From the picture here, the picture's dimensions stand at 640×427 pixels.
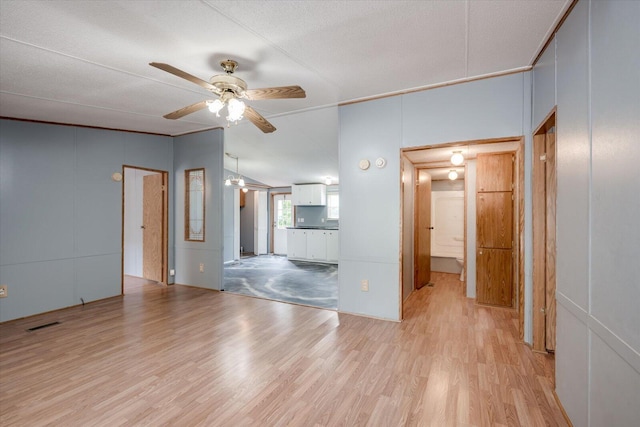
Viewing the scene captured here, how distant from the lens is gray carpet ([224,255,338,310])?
4.52m

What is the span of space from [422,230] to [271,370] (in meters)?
3.70

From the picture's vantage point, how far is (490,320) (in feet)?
11.6

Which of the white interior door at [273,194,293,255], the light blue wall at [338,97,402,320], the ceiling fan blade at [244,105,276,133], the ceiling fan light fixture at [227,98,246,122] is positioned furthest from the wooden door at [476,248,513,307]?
the white interior door at [273,194,293,255]

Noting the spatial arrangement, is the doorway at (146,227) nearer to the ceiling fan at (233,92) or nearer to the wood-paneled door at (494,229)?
the ceiling fan at (233,92)

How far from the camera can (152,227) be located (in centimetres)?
553

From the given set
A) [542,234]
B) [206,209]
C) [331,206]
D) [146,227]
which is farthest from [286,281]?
[542,234]

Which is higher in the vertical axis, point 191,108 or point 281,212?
point 191,108

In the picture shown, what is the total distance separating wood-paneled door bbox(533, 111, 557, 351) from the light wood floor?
25 centimetres

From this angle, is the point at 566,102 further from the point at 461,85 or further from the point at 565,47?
the point at 461,85

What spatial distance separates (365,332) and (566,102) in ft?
8.54

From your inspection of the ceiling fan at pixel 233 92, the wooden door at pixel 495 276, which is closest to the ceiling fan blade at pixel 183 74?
the ceiling fan at pixel 233 92

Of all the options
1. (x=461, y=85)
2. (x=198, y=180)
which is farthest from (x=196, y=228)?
(x=461, y=85)

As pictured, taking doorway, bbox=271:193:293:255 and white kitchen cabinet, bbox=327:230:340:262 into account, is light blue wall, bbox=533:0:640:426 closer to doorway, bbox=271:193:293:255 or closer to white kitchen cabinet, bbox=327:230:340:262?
white kitchen cabinet, bbox=327:230:340:262

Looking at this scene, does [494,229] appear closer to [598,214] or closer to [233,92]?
[598,214]
